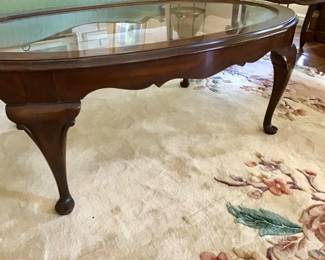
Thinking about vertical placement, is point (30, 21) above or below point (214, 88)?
above

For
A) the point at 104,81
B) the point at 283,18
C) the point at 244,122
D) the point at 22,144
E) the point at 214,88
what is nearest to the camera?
the point at 104,81

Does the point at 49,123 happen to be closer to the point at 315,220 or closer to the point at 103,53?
the point at 103,53

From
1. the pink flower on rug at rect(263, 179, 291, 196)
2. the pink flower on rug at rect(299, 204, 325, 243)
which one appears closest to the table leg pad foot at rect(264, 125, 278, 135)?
the pink flower on rug at rect(263, 179, 291, 196)

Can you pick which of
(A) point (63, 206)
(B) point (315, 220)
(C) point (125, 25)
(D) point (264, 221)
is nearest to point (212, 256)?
(D) point (264, 221)

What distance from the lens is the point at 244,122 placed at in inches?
60.1

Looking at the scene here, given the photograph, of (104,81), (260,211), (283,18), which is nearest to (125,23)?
(104,81)

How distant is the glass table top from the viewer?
0.92 meters

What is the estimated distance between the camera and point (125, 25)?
1187mm

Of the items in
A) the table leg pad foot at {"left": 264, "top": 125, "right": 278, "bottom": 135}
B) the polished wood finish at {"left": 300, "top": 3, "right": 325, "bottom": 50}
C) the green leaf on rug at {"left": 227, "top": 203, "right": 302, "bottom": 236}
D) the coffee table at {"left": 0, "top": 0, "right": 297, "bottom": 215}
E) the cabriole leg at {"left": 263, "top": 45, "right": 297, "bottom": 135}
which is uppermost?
the coffee table at {"left": 0, "top": 0, "right": 297, "bottom": 215}

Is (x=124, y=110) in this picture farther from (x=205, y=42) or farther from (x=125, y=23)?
(x=205, y=42)

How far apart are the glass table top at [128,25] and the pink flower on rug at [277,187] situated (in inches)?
20.7

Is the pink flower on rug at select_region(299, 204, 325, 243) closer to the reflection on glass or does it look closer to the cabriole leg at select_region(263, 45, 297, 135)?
the cabriole leg at select_region(263, 45, 297, 135)

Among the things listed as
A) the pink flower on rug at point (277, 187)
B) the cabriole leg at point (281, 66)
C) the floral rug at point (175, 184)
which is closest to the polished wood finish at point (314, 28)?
the floral rug at point (175, 184)

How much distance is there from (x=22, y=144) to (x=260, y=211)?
98 cm
